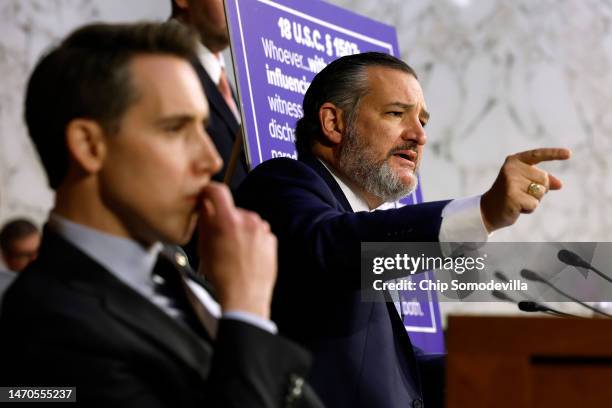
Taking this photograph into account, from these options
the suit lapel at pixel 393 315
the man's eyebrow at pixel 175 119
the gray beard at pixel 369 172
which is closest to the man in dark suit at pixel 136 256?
the man's eyebrow at pixel 175 119

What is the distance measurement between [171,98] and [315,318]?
1.01m

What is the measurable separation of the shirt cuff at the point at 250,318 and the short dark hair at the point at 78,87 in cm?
37

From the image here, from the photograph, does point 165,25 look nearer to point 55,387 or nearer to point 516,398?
point 55,387

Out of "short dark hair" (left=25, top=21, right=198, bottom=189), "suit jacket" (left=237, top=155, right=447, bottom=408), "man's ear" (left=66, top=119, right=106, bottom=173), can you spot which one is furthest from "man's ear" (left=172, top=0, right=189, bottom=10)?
"man's ear" (left=66, top=119, right=106, bottom=173)

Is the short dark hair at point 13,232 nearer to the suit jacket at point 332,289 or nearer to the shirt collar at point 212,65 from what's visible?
the shirt collar at point 212,65

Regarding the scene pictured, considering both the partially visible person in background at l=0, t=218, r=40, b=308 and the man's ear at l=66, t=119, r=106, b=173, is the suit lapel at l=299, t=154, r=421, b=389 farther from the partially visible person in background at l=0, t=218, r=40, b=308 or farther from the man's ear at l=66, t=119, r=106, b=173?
the partially visible person in background at l=0, t=218, r=40, b=308

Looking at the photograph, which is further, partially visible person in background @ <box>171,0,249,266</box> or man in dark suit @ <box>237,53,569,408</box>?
partially visible person in background @ <box>171,0,249,266</box>

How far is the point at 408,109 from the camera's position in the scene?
3371 mm

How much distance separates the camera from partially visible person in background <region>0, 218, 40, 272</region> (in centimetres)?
584

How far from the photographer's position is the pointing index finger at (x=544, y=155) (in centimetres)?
233

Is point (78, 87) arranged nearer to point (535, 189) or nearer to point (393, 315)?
point (535, 189)

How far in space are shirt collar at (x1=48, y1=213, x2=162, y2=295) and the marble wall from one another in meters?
5.54

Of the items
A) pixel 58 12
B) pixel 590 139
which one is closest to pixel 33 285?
pixel 58 12

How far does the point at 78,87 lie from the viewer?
76.2 inches
